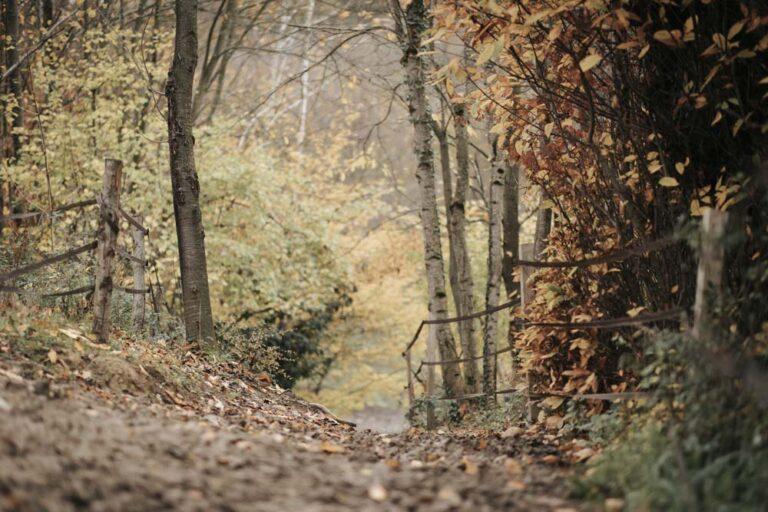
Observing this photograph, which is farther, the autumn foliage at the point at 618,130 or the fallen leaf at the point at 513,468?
the autumn foliage at the point at 618,130

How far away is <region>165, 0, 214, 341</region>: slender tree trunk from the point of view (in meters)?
8.77

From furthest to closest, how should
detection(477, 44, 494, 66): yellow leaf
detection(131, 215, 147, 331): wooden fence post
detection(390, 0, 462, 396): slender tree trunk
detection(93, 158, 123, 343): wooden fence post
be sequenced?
1. detection(390, 0, 462, 396): slender tree trunk
2. detection(131, 215, 147, 331): wooden fence post
3. detection(93, 158, 123, 343): wooden fence post
4. detection(477, 44, 494, 66): yellow leaf

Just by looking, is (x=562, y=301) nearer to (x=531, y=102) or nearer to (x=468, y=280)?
(x=531, y=102)

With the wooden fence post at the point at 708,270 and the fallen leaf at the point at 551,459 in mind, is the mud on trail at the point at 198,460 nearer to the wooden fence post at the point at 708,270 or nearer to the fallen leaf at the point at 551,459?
the fallen leaf at the point at 551,459

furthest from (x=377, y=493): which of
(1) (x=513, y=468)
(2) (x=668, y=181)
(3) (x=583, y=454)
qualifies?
(2) (x=668, y=181)

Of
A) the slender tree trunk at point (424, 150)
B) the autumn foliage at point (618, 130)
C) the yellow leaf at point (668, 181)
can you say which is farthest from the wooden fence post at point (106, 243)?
the slender tree trunk at point (424, 150)

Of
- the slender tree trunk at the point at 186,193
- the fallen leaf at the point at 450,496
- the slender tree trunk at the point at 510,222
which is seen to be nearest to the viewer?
the fallen leaf at the point at 450,496

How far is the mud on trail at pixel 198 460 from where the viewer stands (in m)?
3.11

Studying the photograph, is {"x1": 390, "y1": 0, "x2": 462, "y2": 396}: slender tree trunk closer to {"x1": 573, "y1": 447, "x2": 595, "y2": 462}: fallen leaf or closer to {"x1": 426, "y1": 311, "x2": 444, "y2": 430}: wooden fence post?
{"x1": 426, "y1": 311, "x2": 444, "y2": 430}: wooden fence post

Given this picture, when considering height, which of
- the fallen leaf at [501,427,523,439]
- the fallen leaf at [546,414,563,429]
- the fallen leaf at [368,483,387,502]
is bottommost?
the fallen leaf at [501,427,523,439]

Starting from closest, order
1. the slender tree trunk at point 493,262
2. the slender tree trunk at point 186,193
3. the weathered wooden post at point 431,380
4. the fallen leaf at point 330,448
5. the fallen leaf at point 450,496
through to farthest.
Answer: the fallen leaf at point 450,496, the fallen leaf at point 330,448, the slender tree trunk at point 186,193, the weathered wooden post at point 431,380, the slender tree trunk at point 493,262

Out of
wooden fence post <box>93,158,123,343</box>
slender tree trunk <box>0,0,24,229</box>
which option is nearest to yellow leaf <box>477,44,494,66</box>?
wooden fence post <box>93,158,123,343</box>

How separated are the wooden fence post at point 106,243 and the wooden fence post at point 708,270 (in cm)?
468

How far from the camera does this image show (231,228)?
53.9 feet
